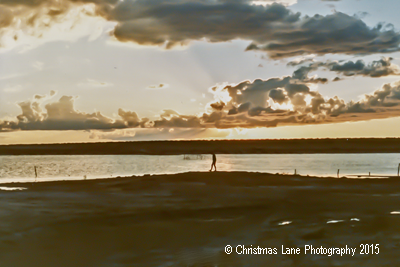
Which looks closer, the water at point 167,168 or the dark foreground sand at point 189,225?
the dark foreground sand at point 189,225

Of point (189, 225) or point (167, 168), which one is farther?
point (167, 168)

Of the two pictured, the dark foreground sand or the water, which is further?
the water

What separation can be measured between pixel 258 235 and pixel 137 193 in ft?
41.5

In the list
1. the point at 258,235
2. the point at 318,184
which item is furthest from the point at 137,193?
the point at 318,184

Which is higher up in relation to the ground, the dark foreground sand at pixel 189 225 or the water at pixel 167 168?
the dark foreground sand at pixel 189 225

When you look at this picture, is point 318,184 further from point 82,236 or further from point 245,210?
point 82,236

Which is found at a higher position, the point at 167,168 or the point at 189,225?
the point at 189,225

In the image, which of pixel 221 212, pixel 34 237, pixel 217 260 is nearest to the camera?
pixel 217 260

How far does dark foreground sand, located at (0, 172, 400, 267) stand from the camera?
11.3m

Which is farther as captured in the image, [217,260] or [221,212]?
[221,212]

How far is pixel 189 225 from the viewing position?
15.4 m

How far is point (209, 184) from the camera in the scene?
1167 inches

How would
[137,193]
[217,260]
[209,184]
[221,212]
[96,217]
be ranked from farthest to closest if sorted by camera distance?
[209,184]
[137,193]
[221,212]
[96,217]
[217,260]

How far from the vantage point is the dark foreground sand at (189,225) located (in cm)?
1127
